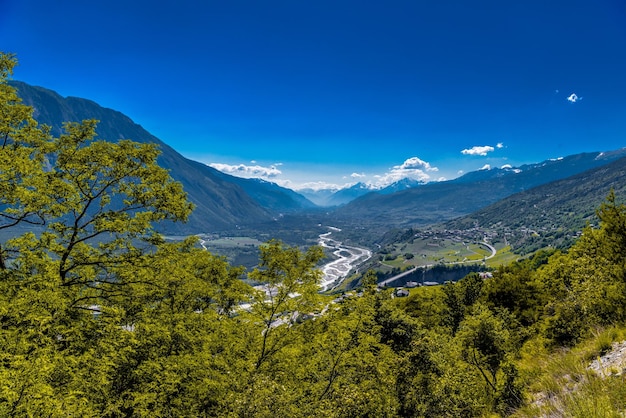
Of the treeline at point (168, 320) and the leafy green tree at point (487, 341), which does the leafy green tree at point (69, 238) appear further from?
the leafy green tree at point (487, 341)

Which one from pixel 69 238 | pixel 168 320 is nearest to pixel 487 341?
pixel 168 320

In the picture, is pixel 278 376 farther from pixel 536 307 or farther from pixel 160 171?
pixel 536 307

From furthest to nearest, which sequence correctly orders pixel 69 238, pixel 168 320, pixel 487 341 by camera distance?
pixel 487 341, pixel 168 320, pixel 69 238

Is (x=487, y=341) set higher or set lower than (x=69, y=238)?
lower

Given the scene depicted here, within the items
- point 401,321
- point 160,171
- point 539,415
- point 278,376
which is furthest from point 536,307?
point 160,171

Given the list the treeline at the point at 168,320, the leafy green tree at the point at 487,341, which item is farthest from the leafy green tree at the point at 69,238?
the leafy green tree at the point at 487,341

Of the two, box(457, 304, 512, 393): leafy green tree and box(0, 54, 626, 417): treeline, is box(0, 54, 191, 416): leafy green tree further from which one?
box(457, 304, 512, 393): leafy green tree

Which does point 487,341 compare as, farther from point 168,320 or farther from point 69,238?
point 69,238

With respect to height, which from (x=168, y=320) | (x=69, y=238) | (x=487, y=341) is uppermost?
(x=69, y=238)
